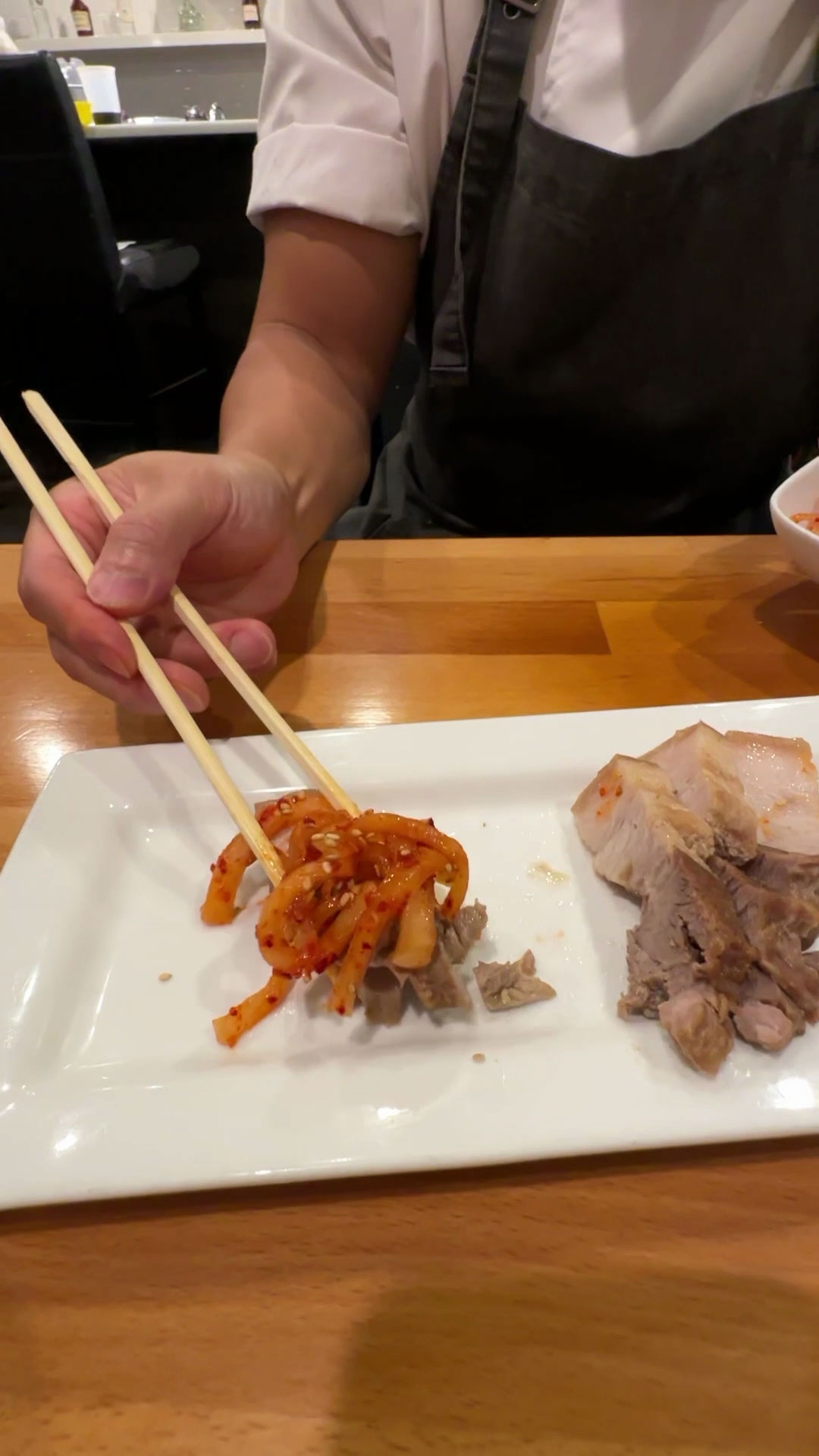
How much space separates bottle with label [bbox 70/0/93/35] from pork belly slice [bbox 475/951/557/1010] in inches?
348

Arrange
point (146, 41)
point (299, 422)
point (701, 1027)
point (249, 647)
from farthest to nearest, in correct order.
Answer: point (146, 41)
point (299, 422)
point (249, 647)
point (701, 1027)

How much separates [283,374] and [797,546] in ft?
3.14

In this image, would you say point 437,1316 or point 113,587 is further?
point 113,587

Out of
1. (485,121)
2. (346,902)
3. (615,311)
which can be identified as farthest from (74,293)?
(346,902)

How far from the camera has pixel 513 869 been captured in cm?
99

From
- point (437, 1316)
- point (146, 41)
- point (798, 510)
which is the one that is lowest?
point (437, 1316)

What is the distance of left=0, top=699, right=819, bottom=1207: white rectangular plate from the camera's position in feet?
2.31

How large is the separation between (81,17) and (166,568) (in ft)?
27.2

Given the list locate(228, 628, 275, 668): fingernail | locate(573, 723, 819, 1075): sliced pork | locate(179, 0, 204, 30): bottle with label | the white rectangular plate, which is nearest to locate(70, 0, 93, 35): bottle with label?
locate(179, 0, 204, 30): bottle with label

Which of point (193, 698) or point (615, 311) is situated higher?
point (615, 311)

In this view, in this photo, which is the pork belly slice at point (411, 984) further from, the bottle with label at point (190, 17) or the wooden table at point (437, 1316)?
the bottle with label at point (190, 17)

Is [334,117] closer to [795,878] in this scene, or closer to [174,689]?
[174,689]

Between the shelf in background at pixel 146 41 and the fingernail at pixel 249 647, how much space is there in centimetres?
744

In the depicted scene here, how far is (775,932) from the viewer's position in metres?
0.87
